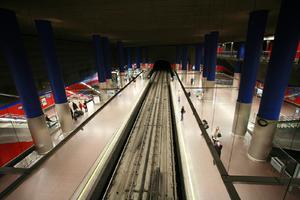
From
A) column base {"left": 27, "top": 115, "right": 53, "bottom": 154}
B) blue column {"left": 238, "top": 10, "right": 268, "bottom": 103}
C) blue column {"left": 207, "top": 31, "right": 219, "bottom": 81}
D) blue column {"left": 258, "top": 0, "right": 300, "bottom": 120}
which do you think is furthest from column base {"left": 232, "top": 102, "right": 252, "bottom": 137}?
column base {"left": 27, "top": 115, "right": 53, "bottom": 154}

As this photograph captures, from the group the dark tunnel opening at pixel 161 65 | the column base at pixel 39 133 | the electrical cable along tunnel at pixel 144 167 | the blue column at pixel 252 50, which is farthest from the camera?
the dark tunnel opening at pixel 161 65

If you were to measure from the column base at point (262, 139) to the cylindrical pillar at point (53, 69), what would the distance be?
868 centimetres

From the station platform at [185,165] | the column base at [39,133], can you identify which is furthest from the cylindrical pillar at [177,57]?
the column base at [39,133]

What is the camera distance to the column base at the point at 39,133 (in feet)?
22.0

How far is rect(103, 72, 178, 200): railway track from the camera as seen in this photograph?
5.54 metres

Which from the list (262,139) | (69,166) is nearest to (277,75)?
(262,139)

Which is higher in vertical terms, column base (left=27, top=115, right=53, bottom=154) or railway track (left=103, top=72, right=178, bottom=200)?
column base (left=27, top=115, right=53, bottom=154)

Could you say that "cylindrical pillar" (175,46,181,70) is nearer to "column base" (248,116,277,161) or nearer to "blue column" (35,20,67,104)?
"blue column" (35,20,67,104)

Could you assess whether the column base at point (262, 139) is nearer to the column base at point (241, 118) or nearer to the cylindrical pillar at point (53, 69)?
the column base at point (241, 118)

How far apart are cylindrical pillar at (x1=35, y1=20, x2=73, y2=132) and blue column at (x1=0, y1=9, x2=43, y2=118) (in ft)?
4.71

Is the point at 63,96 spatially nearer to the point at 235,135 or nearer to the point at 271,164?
the point at 235,135

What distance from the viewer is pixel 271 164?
6.33 meters

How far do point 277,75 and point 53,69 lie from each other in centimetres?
882

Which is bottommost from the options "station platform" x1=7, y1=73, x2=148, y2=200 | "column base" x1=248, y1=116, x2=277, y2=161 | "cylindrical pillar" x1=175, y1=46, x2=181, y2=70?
"station platform" x1=7, y1=73, x2=148, y2=200
